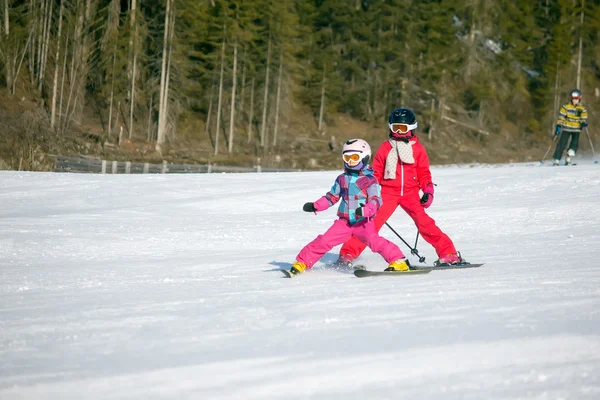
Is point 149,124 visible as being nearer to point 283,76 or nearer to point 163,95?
point 163,95

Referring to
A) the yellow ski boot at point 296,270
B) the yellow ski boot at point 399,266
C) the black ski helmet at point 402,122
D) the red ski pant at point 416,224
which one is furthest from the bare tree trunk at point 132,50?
the yellow ski boot at point 399,266

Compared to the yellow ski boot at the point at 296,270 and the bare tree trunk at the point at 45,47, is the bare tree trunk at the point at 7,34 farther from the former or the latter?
the yellow ski boot at the point at 296,270

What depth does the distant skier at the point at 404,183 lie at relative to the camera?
7.20 m

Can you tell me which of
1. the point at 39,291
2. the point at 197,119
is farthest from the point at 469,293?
the point at 197,119

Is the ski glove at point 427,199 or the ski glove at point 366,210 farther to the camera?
the ski glove at point 427,199

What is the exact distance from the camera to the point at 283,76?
45156mm

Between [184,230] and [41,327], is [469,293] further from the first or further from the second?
[184,230]

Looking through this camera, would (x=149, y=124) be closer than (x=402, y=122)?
No

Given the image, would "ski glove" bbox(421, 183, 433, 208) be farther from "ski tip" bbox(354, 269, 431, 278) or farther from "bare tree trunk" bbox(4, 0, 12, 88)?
"bare tree trunk" bbox(4, 0, 12, 88)

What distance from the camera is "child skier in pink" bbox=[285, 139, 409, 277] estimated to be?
662 centimetres

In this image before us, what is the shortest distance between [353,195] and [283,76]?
39.2m

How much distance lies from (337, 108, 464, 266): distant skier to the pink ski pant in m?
0.45

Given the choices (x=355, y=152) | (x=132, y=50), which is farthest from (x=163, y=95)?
(x=355, y=152)

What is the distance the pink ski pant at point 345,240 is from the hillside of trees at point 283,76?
1935 centimetres
